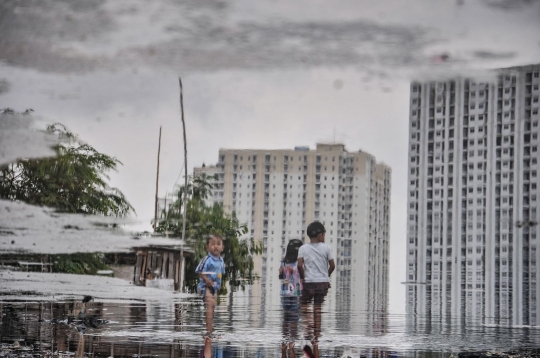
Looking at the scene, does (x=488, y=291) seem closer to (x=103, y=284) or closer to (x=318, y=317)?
(x=318, y=317)

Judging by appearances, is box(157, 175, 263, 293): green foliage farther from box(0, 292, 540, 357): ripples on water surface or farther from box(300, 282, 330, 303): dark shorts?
box(300, 282, 330, 303): dark shorts

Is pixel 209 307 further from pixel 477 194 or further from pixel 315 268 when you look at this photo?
→ pixel 477 194

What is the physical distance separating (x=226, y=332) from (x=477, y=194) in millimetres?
1846

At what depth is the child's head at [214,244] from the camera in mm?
5946

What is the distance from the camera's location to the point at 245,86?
21.5 ft

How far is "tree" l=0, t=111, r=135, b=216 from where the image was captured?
6930mm

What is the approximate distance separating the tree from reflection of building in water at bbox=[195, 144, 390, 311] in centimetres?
95

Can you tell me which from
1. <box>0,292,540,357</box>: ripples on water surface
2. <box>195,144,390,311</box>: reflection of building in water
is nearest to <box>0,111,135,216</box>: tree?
<box>0,292,540,357</box>: ripples on water surface

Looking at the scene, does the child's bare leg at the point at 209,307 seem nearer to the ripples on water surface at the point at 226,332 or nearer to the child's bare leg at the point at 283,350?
the ripples on water surface at the point at 226,332

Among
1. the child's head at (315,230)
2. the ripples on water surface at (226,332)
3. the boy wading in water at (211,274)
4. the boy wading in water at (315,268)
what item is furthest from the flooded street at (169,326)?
the child's head at (315,230)

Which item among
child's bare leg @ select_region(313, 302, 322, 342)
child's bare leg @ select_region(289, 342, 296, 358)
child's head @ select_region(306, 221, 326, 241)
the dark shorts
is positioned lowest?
child's bare leg @ select_region(289, 342, 296, 358)

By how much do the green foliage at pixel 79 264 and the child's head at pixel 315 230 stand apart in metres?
1.63

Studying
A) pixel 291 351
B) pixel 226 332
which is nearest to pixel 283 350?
pixel 291 351

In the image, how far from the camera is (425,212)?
665 cm
